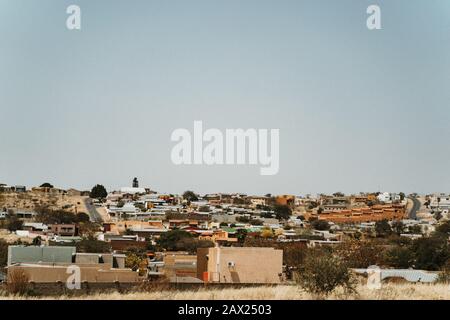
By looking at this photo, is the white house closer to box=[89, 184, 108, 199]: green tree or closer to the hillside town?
the hillside town

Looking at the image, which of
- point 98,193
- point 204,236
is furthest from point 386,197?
point 204,236

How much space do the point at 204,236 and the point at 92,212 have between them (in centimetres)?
2870

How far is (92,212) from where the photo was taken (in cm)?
7444

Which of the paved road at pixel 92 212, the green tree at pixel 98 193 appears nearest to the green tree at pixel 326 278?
the paved road at pixel 92 212

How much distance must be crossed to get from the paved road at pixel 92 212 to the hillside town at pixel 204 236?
20 cm

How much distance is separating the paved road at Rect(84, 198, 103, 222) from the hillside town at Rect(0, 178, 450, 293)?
7.9 inches

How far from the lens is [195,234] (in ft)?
158

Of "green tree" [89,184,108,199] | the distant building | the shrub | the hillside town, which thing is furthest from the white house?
the shrub

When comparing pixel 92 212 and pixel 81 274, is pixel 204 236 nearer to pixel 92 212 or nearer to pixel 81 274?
pixel 81 274

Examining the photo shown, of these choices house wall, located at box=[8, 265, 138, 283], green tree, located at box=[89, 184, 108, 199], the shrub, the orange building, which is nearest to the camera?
the shrub

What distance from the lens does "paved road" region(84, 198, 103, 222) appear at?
69556mm

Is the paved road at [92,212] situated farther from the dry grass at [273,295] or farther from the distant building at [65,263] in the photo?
the dry grass at [273,295]
